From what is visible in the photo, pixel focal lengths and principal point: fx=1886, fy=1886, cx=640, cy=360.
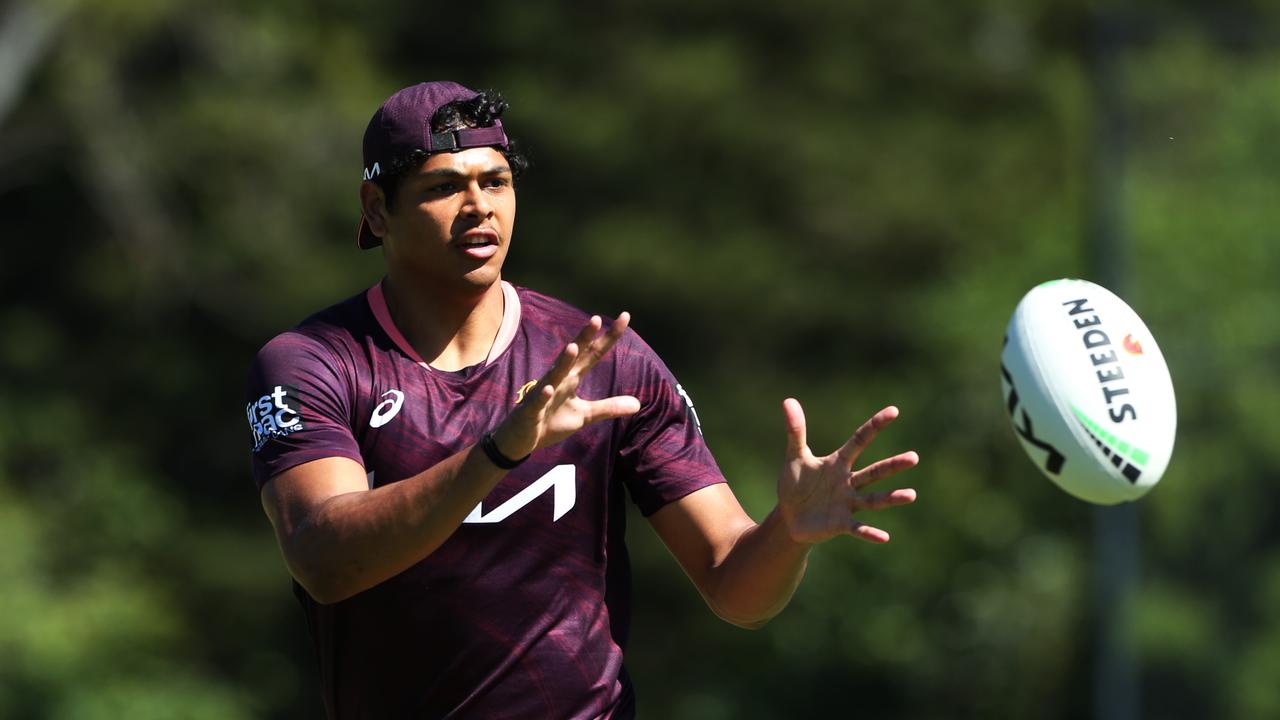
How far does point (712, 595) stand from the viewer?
4.22m

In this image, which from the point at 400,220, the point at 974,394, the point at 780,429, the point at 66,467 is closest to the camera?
the point at 400,220

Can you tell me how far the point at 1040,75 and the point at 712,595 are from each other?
16.6 m

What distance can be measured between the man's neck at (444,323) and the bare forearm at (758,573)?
0.71 metres

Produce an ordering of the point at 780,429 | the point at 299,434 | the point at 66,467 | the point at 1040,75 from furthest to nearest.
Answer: the point at 1040,75, the point at 780,429, the point at 66,467, the point at 299,434

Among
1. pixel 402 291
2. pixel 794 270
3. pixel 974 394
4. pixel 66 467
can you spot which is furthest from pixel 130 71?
pixel 402 291

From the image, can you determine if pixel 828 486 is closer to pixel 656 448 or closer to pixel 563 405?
pixel 656 448

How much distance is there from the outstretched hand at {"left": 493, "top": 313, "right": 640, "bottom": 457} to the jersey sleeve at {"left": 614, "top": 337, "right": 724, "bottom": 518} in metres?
0.59

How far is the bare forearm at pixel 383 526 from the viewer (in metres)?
3.59

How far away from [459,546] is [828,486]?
0.80m

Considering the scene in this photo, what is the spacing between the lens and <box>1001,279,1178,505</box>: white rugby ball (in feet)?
15.5

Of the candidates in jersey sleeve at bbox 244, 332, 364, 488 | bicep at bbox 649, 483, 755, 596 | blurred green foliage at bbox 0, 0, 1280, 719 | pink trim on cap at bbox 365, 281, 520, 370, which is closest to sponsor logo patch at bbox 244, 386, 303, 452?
jersey sleeve at bbox 244, 332, 364, 488

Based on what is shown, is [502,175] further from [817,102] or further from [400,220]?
[817,102]

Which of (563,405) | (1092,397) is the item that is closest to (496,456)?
(563,405)

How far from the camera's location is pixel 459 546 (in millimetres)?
4035
